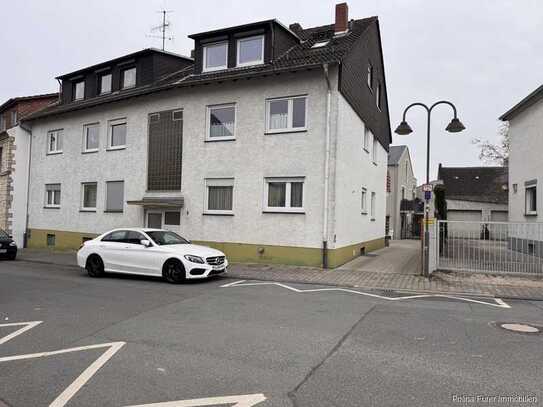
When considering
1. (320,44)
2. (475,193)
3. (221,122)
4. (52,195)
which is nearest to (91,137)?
(52,195)

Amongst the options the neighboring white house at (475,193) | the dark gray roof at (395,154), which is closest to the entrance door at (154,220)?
the neighboring white house at (475,193)

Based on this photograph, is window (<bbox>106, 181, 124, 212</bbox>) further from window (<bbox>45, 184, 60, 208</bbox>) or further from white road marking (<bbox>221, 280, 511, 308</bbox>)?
white road marking (<bbox>221, 280, 511, 308</bbox>)

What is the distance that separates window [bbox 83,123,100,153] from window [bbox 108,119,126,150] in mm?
1086

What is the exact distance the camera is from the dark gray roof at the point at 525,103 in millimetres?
16422

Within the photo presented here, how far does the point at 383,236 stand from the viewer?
78.2 ft

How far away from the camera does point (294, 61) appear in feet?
48.6

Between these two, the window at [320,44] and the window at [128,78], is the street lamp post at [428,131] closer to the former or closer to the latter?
the window at [320,44]

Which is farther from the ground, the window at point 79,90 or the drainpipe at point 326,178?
the window at point 79,90

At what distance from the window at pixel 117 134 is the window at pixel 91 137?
1.09 meters

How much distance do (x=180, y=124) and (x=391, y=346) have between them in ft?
44.2

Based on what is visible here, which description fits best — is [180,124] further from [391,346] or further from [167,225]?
[391,346]

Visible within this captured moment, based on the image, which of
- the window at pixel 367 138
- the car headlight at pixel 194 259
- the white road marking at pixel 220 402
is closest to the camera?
the white road marking at pixel 220 402

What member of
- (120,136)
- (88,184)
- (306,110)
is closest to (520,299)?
(306,110)

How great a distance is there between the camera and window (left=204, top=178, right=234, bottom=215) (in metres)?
15.5
